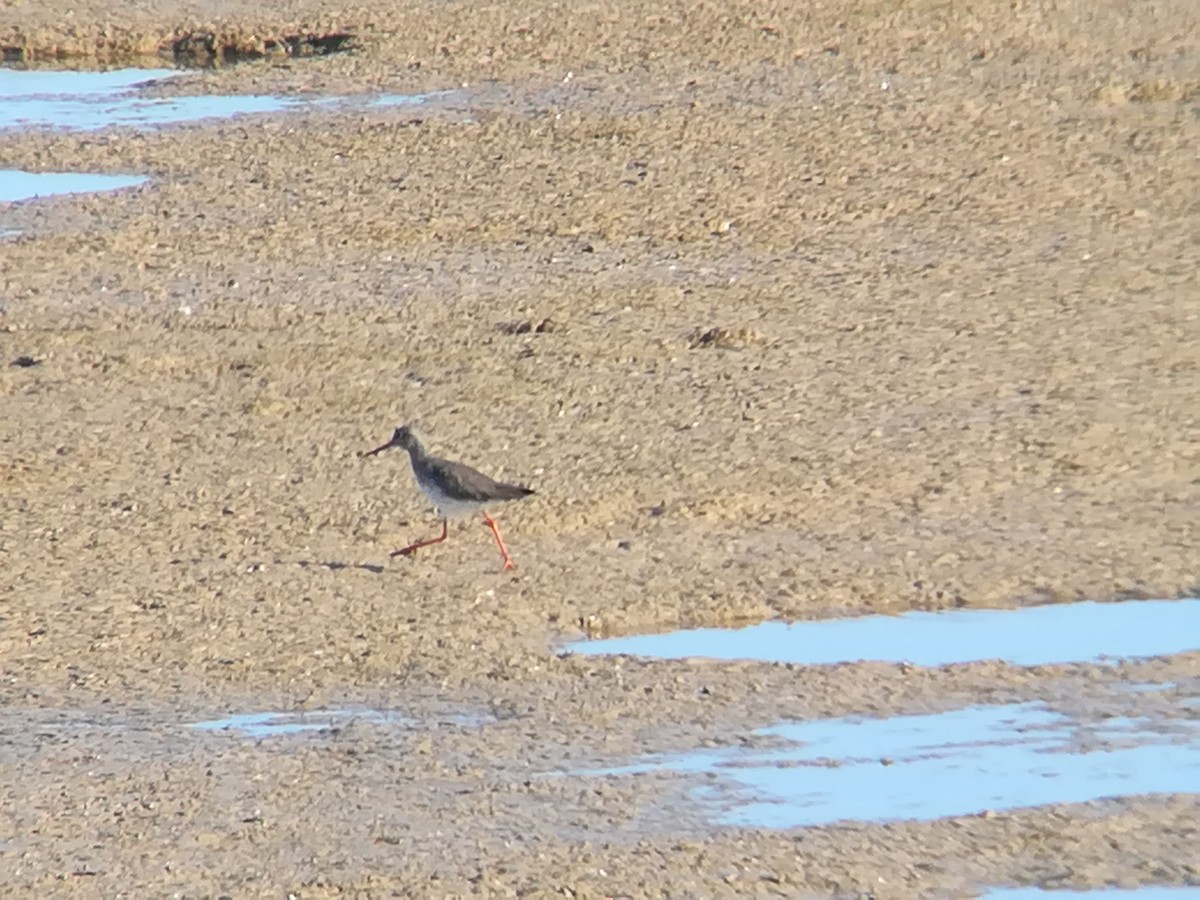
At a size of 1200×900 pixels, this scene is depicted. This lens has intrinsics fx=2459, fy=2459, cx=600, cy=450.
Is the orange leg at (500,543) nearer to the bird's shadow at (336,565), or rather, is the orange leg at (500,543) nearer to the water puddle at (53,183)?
the bird's shadow at (336,565)

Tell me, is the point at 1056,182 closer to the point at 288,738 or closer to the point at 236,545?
the point at 236,545

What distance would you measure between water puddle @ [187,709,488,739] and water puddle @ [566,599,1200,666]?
72cm

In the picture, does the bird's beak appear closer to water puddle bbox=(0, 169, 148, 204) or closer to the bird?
the bird

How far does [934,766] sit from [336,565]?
2.86 meters

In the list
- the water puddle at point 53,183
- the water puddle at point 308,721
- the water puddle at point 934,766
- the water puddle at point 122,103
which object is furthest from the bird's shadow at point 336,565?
the water puddle at point 122,103

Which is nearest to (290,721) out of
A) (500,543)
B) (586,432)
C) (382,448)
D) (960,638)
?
(500,543)

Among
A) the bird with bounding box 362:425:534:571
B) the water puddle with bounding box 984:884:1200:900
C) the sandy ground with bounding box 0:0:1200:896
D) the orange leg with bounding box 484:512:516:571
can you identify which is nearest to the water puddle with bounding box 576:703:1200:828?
the sandy ground with bounding box 0:0:1200:896

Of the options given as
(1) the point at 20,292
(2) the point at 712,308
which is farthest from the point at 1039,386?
(1) the point at 20,292

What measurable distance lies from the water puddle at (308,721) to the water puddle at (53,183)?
864 cm

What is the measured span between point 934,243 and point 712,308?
152cm

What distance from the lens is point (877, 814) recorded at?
6484mm

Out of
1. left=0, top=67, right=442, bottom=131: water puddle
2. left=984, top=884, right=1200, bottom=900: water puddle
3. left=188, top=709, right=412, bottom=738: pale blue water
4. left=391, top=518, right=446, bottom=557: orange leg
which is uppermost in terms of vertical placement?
left=984, top=884, right=1200, bottom=900: water puddle

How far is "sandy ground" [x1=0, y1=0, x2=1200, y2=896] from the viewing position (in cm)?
661

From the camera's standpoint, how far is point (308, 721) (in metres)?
7.43
